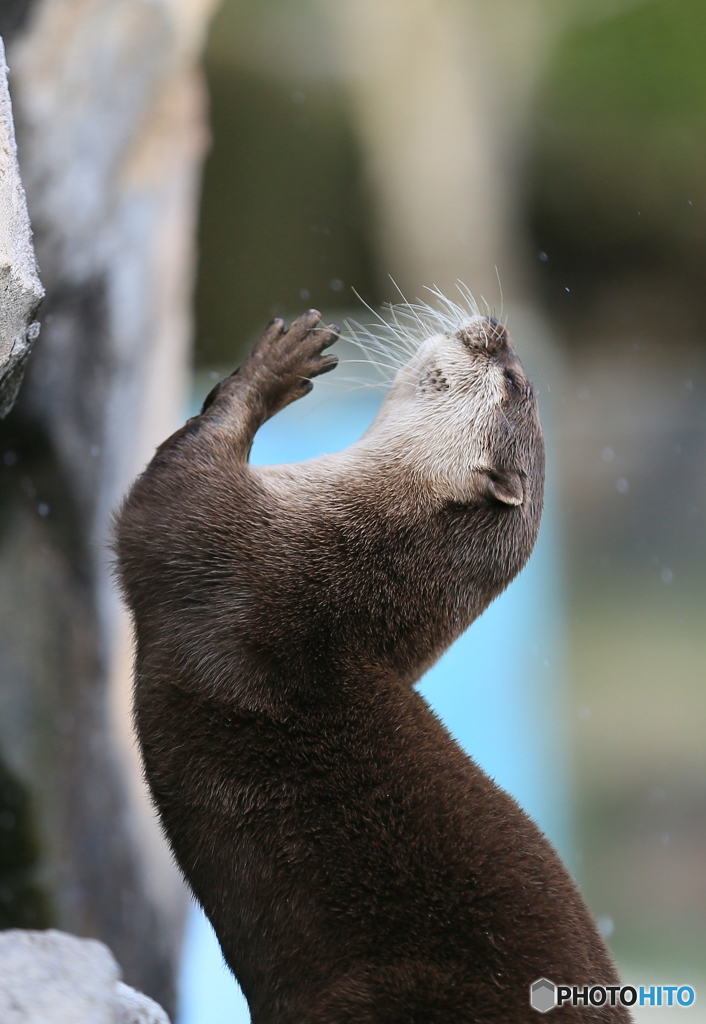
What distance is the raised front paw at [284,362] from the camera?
6.31 ft

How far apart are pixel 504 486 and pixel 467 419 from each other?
7.1 inches

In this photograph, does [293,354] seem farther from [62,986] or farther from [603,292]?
[603,292]

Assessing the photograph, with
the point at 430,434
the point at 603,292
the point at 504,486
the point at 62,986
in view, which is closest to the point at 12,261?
the point at 430,434

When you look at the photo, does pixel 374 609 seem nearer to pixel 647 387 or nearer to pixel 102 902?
pixel 102 902

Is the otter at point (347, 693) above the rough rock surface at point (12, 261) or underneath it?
underneath

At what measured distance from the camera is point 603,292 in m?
4.86

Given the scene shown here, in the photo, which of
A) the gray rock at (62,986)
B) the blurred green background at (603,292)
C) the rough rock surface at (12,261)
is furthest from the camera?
the blurred green background at (603,292)

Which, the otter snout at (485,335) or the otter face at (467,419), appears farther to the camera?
the otter snout at (485,335)

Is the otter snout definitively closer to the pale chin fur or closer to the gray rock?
the pale chin fur

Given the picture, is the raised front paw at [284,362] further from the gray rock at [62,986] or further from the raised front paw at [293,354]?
the gray rock at [62,986]

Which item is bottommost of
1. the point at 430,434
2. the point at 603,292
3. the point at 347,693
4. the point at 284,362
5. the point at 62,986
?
the point at 62,986

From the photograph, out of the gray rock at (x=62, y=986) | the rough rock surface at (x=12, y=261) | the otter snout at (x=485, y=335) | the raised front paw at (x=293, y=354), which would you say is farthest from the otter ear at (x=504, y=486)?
the gray rock at (x=62, y=986)

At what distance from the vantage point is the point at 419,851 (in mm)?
1420

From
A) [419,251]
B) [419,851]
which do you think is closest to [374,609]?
[419,851]
